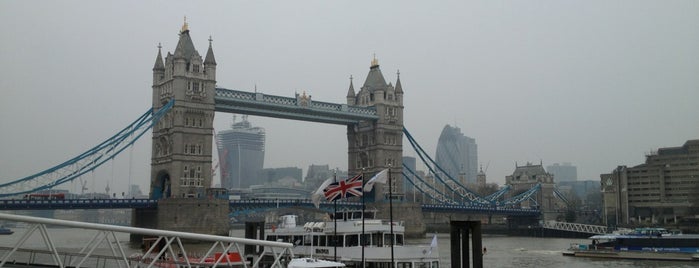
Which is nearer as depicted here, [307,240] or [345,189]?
[345,189]

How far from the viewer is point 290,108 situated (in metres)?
93.3

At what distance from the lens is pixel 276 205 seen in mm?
89562

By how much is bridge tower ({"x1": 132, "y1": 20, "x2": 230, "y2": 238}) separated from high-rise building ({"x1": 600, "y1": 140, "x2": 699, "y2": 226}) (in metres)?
77.9

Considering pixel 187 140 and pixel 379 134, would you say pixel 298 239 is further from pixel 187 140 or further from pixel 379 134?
pixel 379 134

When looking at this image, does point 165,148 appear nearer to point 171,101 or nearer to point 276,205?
point 171,101

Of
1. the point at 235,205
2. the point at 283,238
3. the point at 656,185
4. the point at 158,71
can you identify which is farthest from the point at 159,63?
the point at 656,185

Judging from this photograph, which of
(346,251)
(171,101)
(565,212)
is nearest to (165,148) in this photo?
(171,101)

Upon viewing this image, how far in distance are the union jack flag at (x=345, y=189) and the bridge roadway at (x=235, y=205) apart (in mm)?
→ 46758

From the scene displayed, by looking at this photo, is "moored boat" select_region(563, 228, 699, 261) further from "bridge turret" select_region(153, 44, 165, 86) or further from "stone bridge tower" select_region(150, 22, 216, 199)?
"bridge turret" select_region(153, 44, 165, 86)

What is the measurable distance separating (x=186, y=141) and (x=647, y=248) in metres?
51.1

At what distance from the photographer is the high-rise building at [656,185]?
129375 millimetres

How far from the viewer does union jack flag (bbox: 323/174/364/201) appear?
3497 cm

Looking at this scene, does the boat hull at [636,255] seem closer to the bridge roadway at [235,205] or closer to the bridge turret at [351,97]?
the bridge roadway at [235,205]

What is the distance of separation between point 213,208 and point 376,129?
3318cm
